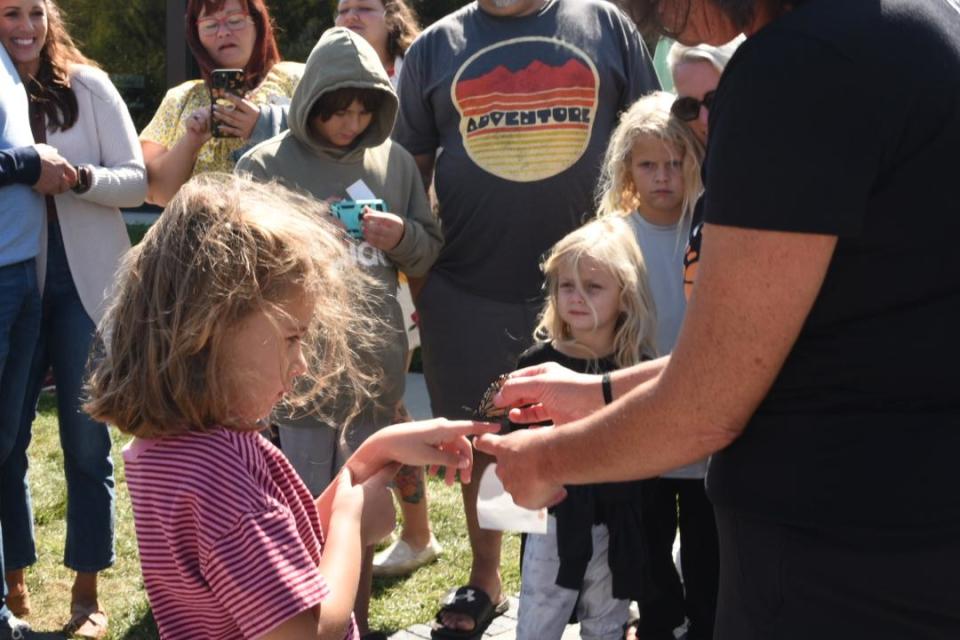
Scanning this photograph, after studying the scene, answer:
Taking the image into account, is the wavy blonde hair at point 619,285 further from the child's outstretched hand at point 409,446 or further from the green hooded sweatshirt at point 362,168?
the child's outstretched hand at point 409,446

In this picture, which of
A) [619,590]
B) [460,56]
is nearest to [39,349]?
[460,56]

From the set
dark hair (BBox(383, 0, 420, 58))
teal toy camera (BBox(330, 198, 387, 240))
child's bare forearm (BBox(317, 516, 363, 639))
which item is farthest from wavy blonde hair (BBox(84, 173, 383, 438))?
dark hair (BBox(383, 0, 420, 58))

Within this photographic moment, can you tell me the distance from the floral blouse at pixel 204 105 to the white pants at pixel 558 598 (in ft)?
6.09

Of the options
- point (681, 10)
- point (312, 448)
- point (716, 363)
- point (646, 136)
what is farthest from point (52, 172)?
point (716, 363)

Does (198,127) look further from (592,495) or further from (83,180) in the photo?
(592,495)

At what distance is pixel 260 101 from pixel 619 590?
7.41 ft

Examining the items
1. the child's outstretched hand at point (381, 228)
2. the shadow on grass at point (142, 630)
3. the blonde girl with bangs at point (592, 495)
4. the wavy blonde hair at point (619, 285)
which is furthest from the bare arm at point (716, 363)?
the shadow on grass at point (142, 630)

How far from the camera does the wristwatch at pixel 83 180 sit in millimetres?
4145

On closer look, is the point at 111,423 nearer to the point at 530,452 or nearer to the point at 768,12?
the point at 530,452

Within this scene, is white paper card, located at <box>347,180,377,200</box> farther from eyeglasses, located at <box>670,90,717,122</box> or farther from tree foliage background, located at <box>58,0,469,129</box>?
tree foliage background, located at <box>58,0,469,129</box>

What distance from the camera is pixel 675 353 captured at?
186 cm

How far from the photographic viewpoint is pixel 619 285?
391 cm

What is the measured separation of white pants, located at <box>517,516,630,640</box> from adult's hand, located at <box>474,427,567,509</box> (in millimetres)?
1562

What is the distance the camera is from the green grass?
4.41 metres
